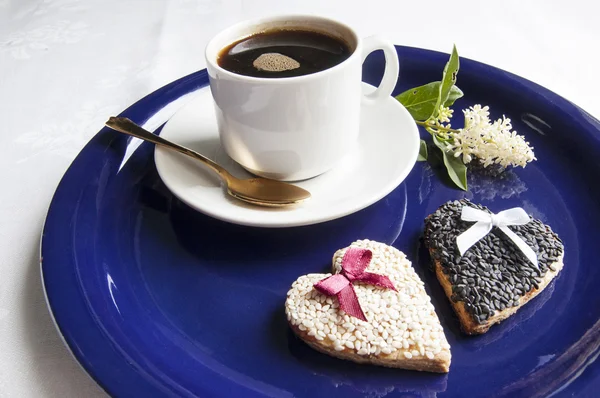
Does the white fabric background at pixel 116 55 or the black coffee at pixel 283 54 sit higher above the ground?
the black coffee at pixel 283 54

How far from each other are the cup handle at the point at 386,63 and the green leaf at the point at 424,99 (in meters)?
0.18

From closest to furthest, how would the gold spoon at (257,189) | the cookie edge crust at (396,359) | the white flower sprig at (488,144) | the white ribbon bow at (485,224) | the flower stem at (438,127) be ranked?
the cookie edge crust at (396,359) < the white ribbon bow at (485,224) < the gold spoon at (257,189) < the white flower sprig at (488,144) < the flower stem at (438,127)


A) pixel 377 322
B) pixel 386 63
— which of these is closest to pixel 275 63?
pixel 386 63

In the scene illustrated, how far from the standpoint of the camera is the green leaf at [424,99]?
1.40m

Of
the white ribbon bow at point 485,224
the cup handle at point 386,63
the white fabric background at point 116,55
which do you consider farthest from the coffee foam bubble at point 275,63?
the white fabric background at point 116,55

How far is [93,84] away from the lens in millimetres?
1892

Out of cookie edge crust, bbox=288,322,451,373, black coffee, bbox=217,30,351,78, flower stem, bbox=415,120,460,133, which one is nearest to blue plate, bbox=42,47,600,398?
cookie edge crust, bbox=288,322,451,373

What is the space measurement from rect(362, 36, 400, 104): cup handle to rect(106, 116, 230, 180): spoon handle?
395 mm

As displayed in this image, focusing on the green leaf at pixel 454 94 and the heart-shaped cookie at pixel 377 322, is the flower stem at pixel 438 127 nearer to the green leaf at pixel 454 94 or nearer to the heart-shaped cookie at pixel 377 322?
the green leaf at pixel 454 94

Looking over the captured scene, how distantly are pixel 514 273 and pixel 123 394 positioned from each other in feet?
2.28

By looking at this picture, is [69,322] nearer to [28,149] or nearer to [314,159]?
[314,159]

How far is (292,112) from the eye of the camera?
106 centimetres

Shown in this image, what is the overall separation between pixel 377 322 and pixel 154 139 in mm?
673

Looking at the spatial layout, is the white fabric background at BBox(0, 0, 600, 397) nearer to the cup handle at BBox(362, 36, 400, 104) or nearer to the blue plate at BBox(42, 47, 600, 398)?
the blue plate at BBox(42, 47, 600, 398)
